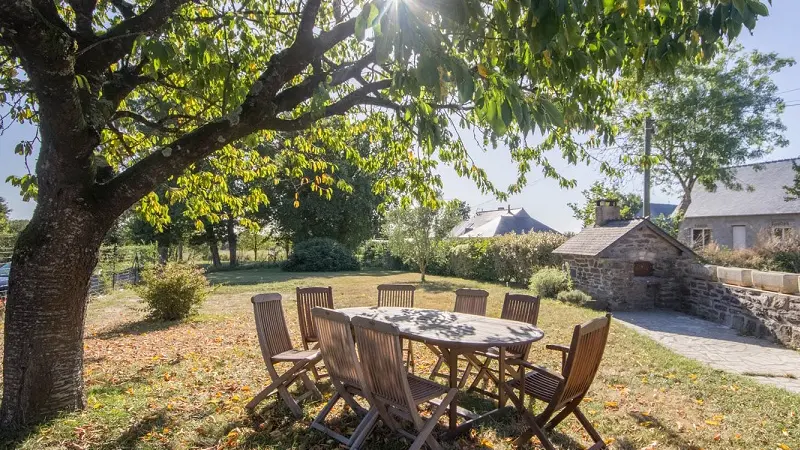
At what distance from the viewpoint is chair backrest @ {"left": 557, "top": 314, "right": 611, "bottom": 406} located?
321 centimetres

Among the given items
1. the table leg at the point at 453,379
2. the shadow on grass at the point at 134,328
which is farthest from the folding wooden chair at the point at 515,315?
the shadow on grass at the point at 134,328

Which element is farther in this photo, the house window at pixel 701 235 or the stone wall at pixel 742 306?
the house window at pixel 701 235

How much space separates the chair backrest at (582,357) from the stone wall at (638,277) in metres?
8.31

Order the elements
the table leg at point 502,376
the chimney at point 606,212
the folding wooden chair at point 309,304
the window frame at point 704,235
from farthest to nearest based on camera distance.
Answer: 1. the window frame at point 704,235
2. the chimney at point 606,212
3. the folding wooden chair at point 309,304
4. the table leg at point 502,376

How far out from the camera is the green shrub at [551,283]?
42.3ft

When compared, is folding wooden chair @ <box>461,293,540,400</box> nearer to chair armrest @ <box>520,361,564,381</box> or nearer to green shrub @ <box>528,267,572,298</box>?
chair armrest @ <box>520,361,564,381</box>

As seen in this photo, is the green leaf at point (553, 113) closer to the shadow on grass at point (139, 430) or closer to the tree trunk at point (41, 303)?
the tree trunk at point (41, 303)

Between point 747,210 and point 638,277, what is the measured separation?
16920mm

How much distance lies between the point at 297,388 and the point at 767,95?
23.6 m

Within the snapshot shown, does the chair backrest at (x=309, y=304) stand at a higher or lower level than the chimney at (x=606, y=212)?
lower

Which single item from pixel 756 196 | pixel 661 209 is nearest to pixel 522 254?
Result: pixel 756 196

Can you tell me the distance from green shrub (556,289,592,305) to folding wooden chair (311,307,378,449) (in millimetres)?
9320

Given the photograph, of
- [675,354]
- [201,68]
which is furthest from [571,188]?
[201,68]

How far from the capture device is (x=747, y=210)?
2277 cm
